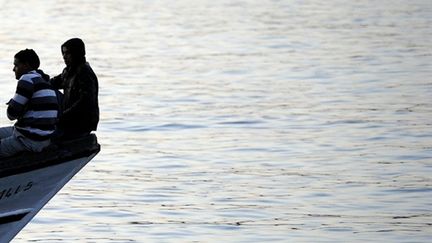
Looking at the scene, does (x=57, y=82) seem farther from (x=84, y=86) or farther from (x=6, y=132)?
(x=6, y=132)

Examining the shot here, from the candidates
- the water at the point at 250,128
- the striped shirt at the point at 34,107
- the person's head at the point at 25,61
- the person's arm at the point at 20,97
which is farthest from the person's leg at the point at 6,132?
the water at the point at 250,128

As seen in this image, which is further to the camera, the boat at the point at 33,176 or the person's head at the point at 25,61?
the boat at the point at 33,176

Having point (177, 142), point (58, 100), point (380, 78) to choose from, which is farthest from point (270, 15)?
point (58, 100)

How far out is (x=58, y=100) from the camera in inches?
538

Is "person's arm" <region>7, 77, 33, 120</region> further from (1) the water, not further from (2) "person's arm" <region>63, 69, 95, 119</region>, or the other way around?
(1) the water

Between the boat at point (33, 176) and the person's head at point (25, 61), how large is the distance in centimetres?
76

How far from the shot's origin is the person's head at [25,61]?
528 inches

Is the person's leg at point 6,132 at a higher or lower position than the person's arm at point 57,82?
lower

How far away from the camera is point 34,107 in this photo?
44.3 ft

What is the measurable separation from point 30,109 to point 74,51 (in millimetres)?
657

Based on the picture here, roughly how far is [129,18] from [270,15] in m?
4.40

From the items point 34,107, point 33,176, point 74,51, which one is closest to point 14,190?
point 33,176

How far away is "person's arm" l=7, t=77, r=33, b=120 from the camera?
1336cm

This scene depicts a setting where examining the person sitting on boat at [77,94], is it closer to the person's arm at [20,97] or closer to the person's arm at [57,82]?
the person's arm at [57,82]
